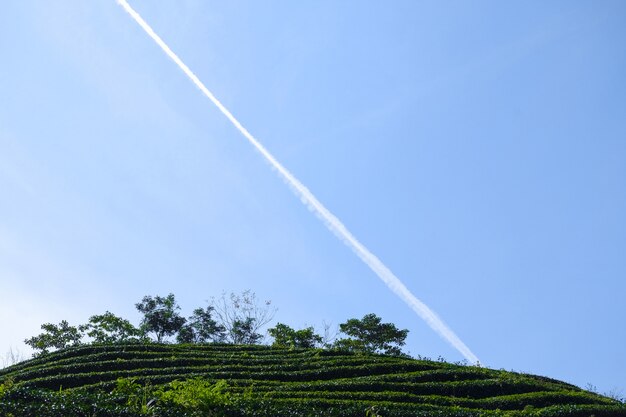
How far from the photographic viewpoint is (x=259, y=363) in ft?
92.5

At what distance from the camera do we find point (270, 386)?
22.8 m

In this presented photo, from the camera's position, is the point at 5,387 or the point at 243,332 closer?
the point at 5,387

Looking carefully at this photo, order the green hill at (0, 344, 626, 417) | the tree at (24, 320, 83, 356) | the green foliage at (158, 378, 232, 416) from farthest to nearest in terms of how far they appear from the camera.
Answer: the tree at (24, 320, 83, 356) < the green hill at (0, 344, 626, 417) < the green foliage at (158, 378, 232, 416)

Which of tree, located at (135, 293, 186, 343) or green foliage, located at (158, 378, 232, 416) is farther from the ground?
tree, located at (135, 293, 186, 343)

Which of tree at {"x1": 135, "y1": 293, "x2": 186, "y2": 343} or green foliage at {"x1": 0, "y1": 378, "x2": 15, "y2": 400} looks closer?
green foliage at {"x1": 0, "y1": 378, "x2": 15, "y2": 400}

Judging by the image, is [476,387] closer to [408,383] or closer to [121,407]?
[408,383]

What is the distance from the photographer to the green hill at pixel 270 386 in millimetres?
12617

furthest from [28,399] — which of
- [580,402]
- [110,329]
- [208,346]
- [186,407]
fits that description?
[110,329]

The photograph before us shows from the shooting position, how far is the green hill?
12.6 meters

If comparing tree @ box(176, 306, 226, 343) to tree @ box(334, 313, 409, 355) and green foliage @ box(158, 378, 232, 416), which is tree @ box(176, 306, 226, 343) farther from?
green foliage @ box(158, 378, 232, 416)

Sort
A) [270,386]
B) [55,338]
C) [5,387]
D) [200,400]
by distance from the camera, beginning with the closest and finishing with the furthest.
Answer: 1. [200,400]
2. [5,387]
3. [270,386]
4. [55,338]

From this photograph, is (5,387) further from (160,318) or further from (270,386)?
(160,318)

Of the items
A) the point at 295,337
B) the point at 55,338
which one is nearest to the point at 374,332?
the point at 295,337

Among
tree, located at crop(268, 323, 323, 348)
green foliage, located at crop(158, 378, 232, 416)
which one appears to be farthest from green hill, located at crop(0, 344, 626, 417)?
tree, located at crop(268, 323, 323, 348)
